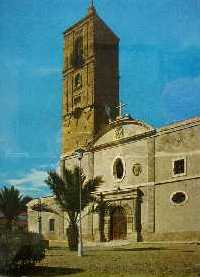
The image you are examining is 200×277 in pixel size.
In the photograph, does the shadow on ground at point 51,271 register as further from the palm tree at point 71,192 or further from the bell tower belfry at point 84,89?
the bell tower belfry at point 84,89

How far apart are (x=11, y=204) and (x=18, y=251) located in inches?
476

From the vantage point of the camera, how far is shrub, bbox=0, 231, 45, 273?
14234mm

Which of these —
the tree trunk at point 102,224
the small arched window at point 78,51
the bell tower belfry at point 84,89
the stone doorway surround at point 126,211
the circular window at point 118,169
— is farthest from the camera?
the small arched window at point 78,51

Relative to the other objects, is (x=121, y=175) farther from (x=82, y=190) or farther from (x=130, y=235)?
(x=82, y=190)

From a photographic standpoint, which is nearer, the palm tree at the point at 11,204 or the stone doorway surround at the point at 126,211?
the palm tree at the point at 11,204

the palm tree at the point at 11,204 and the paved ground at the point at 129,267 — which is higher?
the palm tree at the point at 11,204

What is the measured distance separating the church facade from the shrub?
7639mm

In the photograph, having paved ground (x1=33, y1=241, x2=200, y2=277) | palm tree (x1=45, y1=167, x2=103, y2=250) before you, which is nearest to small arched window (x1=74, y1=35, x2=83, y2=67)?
palm tree (x1=45, y1=167, x2=103, y2=250)

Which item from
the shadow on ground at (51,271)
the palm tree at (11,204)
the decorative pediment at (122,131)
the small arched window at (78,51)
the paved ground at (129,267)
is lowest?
the shadow on ground at (51,271)

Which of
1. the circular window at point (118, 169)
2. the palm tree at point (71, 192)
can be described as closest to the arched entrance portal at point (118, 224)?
the circular window at point (118, 169)

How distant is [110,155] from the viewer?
29.7 metres

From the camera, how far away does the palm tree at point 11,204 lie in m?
22.8

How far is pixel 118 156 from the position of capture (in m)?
28.9

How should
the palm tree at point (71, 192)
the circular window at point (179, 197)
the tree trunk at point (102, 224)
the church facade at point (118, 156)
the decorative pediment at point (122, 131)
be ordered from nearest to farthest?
1. the palm tree at point (71, 192)
2. the church facade at point (118, 156)
3. the circular window at point (179, 197)
4. the decorative pediment at point (122, 131)
5. the tree trunk at point (102, 224)
